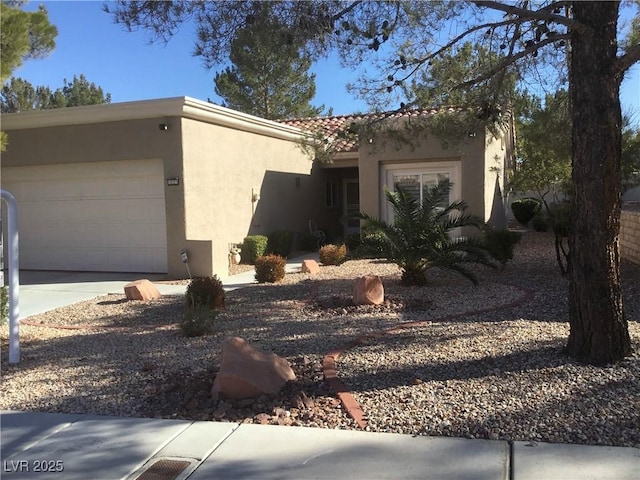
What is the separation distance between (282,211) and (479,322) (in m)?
10.2

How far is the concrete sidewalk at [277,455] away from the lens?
3.54m

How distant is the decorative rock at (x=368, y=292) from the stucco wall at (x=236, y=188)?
450 cm

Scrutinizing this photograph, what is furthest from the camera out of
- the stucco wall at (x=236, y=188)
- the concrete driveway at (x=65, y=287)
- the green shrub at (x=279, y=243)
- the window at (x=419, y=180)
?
the window at (x=419, y=180)

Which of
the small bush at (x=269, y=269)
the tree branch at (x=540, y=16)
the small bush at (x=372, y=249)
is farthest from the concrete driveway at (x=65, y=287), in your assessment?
the tree branch at (x=540, y=16)

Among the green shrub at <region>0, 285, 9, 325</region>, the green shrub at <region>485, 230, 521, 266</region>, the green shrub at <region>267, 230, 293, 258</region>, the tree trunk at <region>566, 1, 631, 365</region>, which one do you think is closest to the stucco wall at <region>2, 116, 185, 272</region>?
the green shrub at <region>267, 230, 293, 258</region>

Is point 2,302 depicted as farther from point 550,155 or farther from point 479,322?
point 550,155

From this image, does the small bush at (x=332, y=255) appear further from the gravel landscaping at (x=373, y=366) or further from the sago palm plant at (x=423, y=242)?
the gravel landscaping at (x=373, y=366)

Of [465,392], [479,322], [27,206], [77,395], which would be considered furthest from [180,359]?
[27,206]

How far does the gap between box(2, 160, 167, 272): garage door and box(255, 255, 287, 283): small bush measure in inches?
115

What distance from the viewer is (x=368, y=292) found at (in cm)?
832

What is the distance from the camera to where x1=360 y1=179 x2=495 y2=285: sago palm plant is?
9477 mm

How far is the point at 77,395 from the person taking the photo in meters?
5.13

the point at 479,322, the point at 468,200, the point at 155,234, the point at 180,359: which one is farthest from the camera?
the point at 468,200

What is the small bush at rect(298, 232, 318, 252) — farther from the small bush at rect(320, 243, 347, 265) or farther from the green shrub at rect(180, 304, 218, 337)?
the green shrub at rect(180, 304, 218, 337)
